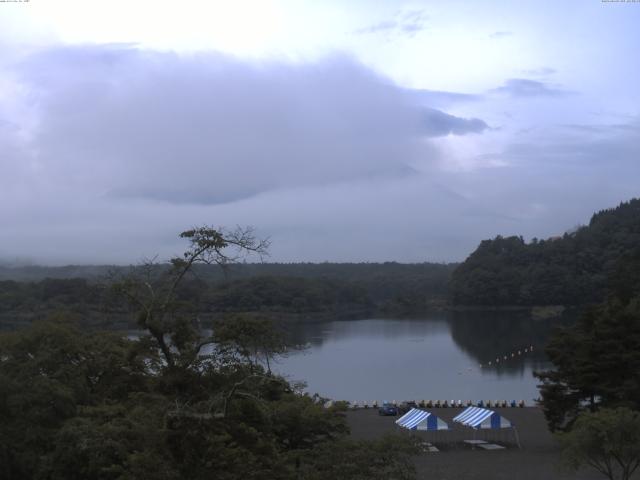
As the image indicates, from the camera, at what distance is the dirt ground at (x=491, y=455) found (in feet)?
58.0

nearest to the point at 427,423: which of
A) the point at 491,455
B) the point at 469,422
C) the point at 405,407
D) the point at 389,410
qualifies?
the point at 469,422

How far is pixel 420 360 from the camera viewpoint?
47.9 meters

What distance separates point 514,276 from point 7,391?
8591 cm

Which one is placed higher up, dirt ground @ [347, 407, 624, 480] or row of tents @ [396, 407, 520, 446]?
row of tents @ [396, 407, 520, 446]

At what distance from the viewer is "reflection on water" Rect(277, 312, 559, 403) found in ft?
121

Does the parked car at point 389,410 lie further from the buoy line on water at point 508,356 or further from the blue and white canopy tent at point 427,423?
the buoy line on water at point 508,356

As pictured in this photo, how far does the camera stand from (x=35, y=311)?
5444 centimetres

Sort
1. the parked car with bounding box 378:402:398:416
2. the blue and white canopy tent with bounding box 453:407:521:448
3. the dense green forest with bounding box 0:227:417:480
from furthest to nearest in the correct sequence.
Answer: the parked car with bounding box 378:402:398:416, the blue and white canopy tent with bounding box 453:407:521:448, the dense green forest with bounding box 0:227:417:480

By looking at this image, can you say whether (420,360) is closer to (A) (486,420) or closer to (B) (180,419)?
(A) (486,420)

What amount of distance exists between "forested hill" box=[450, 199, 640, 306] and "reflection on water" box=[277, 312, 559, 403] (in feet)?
41.0

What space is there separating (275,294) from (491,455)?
206 feet

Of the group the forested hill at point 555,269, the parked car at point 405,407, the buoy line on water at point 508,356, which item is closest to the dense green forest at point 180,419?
the parked car at point 405,407

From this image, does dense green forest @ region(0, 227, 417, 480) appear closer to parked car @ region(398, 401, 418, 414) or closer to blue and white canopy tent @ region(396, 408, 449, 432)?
blue and white canopy tent @ region(396, 408, 449, 432)

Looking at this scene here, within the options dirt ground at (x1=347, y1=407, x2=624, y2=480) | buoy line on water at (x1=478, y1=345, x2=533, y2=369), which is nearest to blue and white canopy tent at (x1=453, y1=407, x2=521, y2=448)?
dirt ground at (x1=347, y1=407, x2=624, y2=480)
